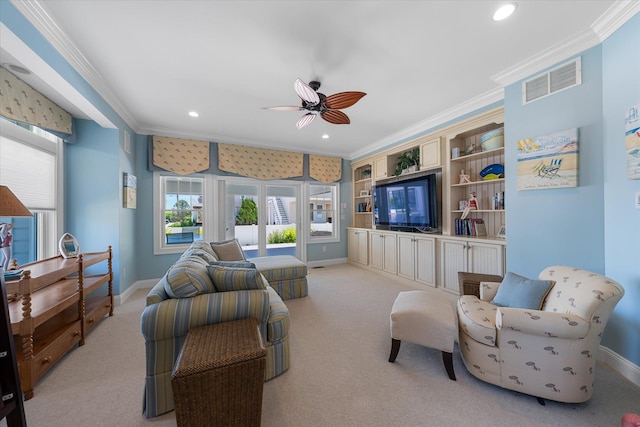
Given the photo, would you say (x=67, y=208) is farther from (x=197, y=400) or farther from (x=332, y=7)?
(x=332, y=7)

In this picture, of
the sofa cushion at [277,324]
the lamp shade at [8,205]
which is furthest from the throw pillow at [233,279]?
the lamp shade at [8,205]

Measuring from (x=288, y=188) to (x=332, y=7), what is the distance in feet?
12.6

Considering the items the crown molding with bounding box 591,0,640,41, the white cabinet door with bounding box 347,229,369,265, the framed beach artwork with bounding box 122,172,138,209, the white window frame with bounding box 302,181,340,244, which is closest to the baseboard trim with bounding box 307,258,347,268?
the white cabinet door with bounding box 347,229,369,265

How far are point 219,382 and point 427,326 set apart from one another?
147 centimetres

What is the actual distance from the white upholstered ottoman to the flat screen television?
6.50 feet

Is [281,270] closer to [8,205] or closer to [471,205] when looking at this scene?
[8,205]

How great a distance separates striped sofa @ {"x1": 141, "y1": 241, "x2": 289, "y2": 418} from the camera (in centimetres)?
145

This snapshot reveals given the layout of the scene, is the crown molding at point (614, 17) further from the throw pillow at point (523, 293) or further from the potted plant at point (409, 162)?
the potted plant at point (409, 162)

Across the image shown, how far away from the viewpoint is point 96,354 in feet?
6.88

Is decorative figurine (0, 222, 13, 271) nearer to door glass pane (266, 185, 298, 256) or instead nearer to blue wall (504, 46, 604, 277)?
door glass pane (266, 185, 298, 256)

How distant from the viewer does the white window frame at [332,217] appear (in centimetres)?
545

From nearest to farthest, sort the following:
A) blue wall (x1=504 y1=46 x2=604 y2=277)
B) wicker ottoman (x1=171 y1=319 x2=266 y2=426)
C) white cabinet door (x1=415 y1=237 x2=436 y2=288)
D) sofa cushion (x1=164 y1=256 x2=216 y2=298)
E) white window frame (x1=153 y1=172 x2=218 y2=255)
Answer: wicker ottoman (x1=171 y1=319 x2=266 y2=426) < sofa cushion (x1=164 y1=256 x2=216 y2=298) < blue wall (x1=504 y1=46 x2=604 y2=277) < white cabinet door (x1=415 y1=237 x2=436 y2=288) < white window frame (x1=153 y1=172 x2=218 y2=255)

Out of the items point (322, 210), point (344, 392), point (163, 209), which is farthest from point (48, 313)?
point (322, 210)

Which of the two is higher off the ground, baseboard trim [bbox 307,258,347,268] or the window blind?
the window blind
